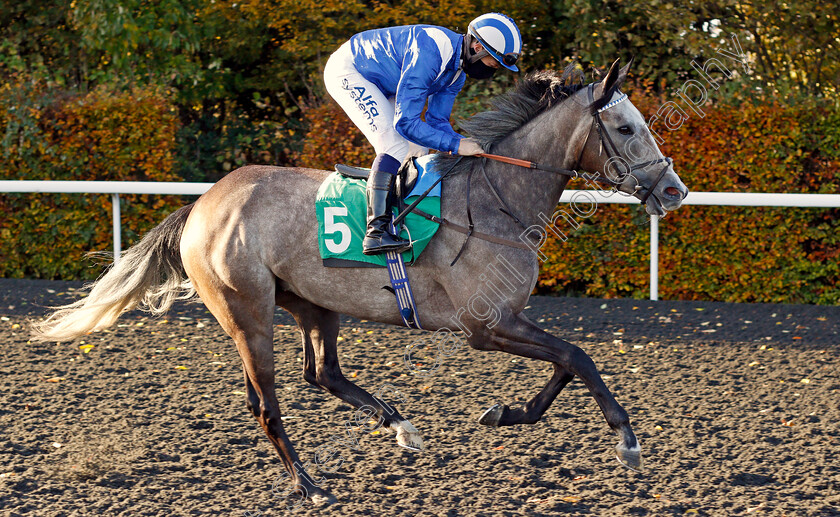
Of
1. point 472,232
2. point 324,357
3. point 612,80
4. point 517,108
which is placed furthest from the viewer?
point 324,357

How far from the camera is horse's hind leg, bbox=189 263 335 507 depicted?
157 inches

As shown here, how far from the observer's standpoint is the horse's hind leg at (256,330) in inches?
157

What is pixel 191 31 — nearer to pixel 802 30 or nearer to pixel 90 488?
pixel 802 30

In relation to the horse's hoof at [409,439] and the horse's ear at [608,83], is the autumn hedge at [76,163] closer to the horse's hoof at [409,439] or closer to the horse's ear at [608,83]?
the horse's hoof at [409,439]

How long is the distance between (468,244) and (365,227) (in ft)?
1.51

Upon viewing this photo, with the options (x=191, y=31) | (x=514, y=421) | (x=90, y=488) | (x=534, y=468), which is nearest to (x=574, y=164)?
(x=514, y=421)

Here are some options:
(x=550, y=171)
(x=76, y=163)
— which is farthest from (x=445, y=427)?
(x=76, y=163)

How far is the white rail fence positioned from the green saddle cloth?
3.32 m

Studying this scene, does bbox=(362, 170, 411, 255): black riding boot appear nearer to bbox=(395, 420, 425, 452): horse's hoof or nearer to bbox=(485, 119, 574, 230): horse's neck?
bbox=(485, 119, 574, 230): horse's neck

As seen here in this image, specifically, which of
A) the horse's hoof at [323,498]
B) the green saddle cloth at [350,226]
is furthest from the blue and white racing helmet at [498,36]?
the horse's hoof at [323,498]

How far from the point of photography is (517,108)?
156 inches

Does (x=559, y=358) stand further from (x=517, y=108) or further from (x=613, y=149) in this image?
(x=517, y=108)

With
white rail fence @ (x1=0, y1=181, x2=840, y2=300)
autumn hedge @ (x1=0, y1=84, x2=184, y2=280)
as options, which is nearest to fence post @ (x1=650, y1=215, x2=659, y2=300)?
white rail fence @ (x1=0, y1=181, x2=840, y2=300)

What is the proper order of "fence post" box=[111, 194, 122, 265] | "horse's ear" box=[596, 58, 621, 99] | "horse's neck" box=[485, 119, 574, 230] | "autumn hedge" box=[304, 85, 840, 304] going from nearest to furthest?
"horse's ear" box=[596, 58, 621, 99], "horse's neck" box=[485, 119, 574, 230], "autumn hedge" box=[304, 85, 840, 304], "fence post" box=[111, 194, 122, 265]
